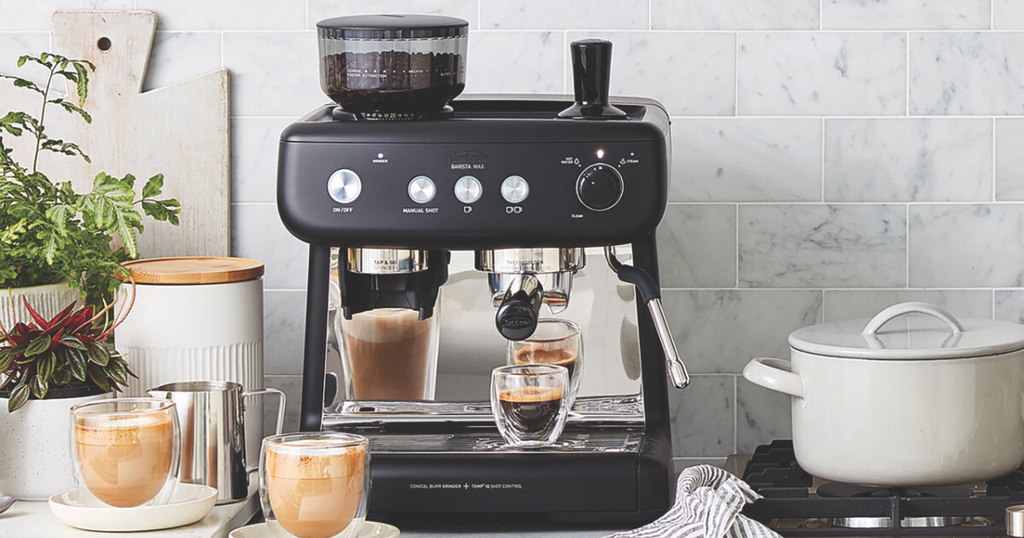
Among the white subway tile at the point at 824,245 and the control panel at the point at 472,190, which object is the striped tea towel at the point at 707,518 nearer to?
the control panel at the point at 472,190

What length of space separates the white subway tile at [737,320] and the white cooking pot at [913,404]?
0.99 feet

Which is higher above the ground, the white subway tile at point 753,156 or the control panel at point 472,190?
the white subway tile at point 753,156

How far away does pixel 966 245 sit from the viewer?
1.36m

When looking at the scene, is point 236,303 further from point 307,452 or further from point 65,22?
point 65,22

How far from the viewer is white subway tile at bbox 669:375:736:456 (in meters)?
1.39

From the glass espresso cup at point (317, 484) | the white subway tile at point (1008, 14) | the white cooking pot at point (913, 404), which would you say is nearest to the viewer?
the glass espresso cup at point (317, 484)

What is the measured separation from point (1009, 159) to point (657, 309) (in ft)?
2.09

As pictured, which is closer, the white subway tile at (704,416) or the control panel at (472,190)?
the control panel at (472,190)

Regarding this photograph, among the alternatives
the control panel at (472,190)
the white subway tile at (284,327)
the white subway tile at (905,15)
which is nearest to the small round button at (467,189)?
the control panel at (472,190)

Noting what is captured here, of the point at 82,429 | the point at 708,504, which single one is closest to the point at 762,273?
the point at 708,504

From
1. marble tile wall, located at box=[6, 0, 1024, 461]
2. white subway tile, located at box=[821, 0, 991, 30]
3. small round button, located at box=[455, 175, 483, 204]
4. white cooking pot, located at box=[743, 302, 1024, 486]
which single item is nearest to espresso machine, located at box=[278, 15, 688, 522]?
small round button, located at box=[455, 175, 483, 204]

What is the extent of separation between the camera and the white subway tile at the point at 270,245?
4.54 ft

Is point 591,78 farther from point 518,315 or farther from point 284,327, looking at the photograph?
point 284,327

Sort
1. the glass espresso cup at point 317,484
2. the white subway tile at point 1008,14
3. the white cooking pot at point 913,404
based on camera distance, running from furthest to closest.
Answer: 1. the white subway tile at point 1008,14
2. the white cooking pot at point 913,404
3. the glass espresso cup at point 317,484
